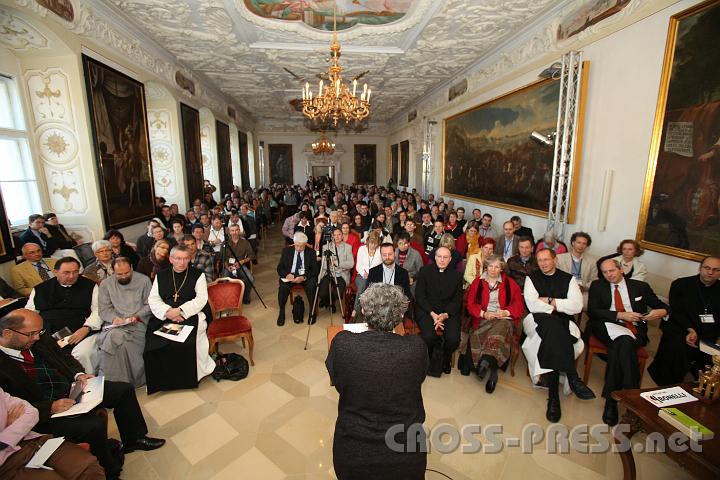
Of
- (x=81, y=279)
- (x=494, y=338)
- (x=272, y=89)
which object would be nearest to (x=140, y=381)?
(x=81, y=279)

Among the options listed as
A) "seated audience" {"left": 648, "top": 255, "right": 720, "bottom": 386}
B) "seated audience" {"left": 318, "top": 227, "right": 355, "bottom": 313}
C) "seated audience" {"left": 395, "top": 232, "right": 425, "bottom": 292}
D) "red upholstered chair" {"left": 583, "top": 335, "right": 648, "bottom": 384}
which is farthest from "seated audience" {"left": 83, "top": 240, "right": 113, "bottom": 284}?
"seated audience" {"left": 648, "top": 255, "right": 720, "bottom": 386}

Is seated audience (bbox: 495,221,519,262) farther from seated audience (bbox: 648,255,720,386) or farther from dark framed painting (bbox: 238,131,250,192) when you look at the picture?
dark framed painting (bbox: 238,131,250,192)

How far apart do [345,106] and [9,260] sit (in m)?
6.12

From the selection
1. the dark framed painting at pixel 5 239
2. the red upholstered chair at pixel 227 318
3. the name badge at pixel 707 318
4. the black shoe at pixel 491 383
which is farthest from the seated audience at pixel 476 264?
the dark framed painting at pixel 5 239

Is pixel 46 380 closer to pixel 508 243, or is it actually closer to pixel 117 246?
pixel 117 246

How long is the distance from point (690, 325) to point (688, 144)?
7.71 ft

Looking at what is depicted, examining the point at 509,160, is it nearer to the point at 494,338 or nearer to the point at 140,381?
the point at 494,338

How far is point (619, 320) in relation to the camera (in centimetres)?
382

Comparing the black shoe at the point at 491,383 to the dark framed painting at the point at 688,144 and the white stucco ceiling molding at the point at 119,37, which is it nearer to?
the dark framed painting at the point at 688,144

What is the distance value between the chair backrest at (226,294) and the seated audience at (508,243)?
4.85 m

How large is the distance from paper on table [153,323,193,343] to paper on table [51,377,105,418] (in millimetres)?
1022

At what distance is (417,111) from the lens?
50.3ft

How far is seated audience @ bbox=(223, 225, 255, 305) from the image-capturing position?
645 cm

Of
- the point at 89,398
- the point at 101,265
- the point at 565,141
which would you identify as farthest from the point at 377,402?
the point at 565,141
